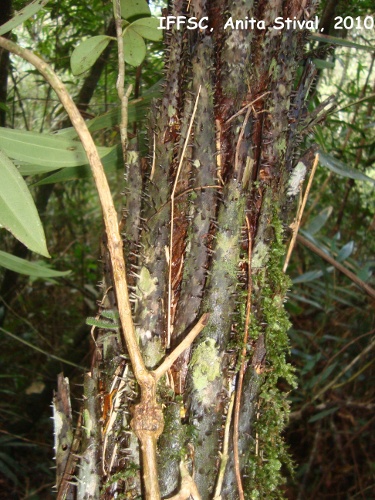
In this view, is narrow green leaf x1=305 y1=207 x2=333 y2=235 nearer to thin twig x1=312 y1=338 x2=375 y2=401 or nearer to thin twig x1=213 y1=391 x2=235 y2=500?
thin twig x1=312 y1=338 x2=375 y2=401

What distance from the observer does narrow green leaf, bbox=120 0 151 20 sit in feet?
2.40

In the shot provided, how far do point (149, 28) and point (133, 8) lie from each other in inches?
3.8

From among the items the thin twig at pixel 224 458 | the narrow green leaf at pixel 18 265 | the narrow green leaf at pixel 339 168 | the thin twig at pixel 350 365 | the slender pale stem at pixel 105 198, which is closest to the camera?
the slender pale stem at pixel 105 198

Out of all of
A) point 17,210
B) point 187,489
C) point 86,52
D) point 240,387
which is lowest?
point 187,489

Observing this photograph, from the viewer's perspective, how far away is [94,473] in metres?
0.57

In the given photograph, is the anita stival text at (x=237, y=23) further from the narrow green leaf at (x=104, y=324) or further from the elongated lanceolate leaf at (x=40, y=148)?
the narrow green leaf at (x=104, y=324)

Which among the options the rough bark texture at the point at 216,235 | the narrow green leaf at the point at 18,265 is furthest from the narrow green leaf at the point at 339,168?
the narrow green leaf at the point at 18,265

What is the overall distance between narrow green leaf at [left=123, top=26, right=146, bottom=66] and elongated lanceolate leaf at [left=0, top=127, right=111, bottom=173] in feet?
0.75

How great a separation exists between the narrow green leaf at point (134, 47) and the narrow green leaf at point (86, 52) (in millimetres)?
52

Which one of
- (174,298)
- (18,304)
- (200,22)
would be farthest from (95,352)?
(18,304)

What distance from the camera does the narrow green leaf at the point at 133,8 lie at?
0.73 meters

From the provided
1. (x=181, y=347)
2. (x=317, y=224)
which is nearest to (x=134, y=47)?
(x=181, y=347)

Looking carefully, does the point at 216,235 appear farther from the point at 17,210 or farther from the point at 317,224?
the point at 317,224

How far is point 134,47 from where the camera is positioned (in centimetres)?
70
